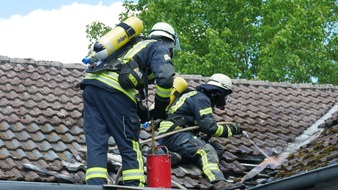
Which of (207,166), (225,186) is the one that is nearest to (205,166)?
(207,166)

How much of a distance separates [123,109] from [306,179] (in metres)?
1.96

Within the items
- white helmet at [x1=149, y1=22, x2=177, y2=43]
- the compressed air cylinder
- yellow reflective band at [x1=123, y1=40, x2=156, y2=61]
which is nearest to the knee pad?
white helmet at [x1=149, y1=22, x2=177, y2=43]

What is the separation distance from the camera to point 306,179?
333 inches

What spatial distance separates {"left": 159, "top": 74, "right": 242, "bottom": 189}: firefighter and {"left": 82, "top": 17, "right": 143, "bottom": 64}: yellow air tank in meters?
2.16

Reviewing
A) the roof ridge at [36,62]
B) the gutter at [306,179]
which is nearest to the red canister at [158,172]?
the gutter at [306,179]

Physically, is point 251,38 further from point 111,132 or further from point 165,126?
point 111,132

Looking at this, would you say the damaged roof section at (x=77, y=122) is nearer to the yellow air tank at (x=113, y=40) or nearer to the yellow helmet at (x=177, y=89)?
the yellow helmet at (x=177, y=89)

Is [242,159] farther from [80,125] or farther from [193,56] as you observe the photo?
[193,56]

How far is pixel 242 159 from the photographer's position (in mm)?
11508

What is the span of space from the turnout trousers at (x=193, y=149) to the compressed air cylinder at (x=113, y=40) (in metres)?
2.19

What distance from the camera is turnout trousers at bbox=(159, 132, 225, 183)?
34.8 ft

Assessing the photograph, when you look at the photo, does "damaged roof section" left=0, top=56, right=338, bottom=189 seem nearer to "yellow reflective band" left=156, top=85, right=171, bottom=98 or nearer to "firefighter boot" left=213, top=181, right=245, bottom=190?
"firefighter boot" left=213, top=181, right=245, bottom=190

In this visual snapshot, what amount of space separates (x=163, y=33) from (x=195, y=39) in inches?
736

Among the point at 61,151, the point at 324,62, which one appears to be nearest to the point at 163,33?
the point at 61,151
